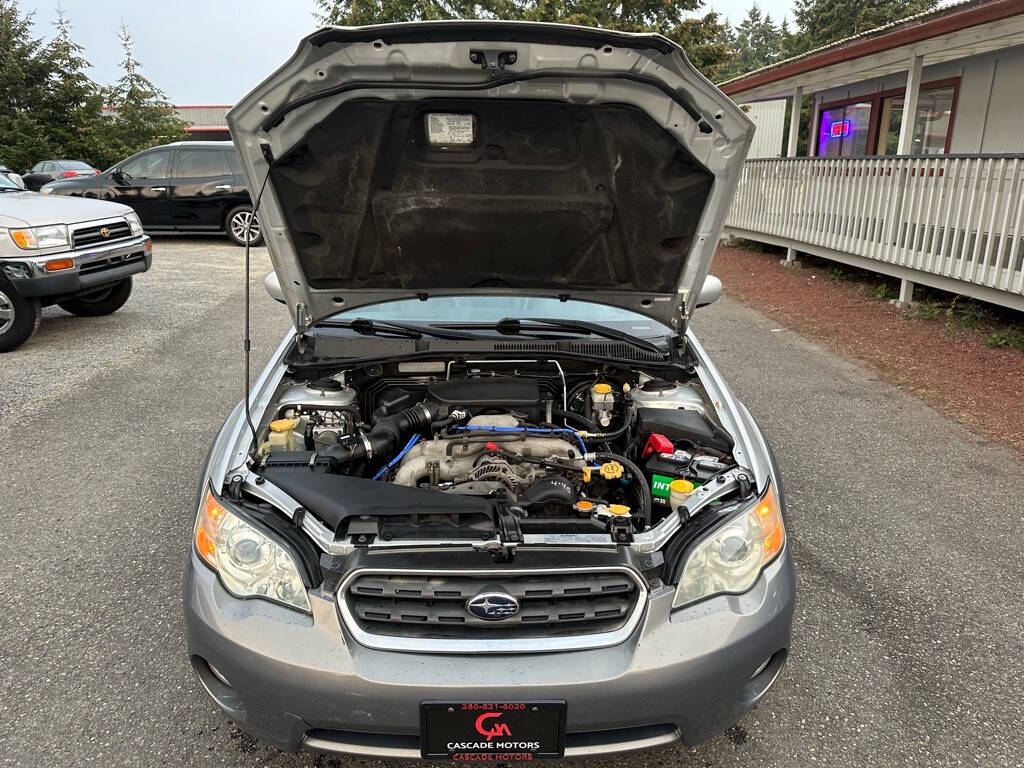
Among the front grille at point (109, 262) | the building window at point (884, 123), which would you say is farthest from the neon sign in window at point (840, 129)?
the front grille at point (109, 262)

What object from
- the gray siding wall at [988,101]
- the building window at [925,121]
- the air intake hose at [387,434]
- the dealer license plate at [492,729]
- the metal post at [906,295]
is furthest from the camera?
the building window at [925,121]

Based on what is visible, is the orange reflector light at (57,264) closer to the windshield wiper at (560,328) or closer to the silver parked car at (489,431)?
the silver parked car at (489,431)

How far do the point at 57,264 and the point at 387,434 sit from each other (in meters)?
5.70

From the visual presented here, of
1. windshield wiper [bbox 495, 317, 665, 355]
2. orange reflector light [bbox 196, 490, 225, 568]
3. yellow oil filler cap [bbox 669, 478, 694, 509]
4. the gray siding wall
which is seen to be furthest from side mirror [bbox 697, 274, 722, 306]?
the gray siding wall

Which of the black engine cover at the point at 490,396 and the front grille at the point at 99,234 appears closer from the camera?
the black engine cover at the point at 490,396

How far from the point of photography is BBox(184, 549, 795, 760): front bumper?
179cm

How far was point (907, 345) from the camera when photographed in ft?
23.5

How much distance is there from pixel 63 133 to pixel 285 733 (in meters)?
27.7

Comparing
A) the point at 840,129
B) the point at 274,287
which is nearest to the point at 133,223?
the point at 274,287

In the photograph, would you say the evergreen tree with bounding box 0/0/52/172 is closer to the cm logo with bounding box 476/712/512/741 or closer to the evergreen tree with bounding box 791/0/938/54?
the cm logo with bounding box 476/712/512/741

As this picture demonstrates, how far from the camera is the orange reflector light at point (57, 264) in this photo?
662 cm

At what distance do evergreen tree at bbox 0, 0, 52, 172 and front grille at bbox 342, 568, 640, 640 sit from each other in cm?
2660

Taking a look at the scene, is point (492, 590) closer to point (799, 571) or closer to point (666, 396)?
point (666, 396)

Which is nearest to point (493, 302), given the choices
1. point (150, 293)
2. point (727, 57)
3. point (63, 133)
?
point (150, 293)
